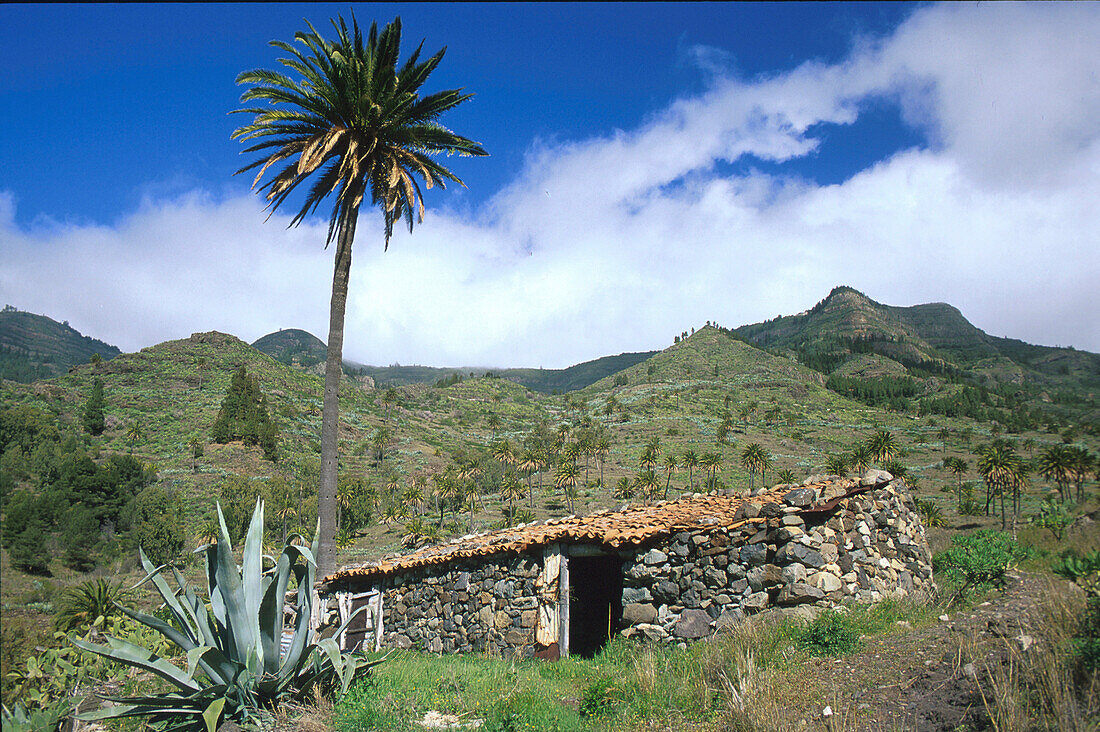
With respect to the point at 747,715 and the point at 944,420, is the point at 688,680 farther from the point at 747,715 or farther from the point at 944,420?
the point at 944,420

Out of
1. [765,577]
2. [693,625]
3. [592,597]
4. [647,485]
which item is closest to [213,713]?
[693,625]

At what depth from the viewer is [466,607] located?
38.3 feet

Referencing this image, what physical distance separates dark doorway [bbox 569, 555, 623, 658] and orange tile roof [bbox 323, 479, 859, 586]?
3.94 ft

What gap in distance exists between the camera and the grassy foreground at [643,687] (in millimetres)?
5488

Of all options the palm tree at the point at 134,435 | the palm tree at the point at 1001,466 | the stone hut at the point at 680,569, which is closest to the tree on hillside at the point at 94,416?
the palm tree at the point at 134,435

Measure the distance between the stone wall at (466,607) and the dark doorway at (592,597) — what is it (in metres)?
2.16

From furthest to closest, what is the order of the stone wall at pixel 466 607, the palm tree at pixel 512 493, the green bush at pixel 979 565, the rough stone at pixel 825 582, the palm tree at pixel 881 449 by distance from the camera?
the palm tree at pixel 881 449 < the palm tree at pixel 512 493 < the stone wall at pixel 466 607 < the rough stone at pixel 825 582 < the green bush at pixel 979 565

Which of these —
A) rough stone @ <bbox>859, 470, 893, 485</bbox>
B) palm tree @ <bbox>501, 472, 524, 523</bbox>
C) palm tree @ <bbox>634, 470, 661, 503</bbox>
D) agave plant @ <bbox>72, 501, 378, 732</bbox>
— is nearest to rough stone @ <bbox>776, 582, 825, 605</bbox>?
rough stone @ <bbox>859, 470, 893, 485</bbox>

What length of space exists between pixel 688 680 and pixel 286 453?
240 ft

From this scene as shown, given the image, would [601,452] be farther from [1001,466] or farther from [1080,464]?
[1080,464]

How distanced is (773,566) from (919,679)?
10.6 ft

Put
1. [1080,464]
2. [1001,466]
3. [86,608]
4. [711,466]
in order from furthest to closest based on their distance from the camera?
[711,466], [1001,466], [86,608], [1080,464]

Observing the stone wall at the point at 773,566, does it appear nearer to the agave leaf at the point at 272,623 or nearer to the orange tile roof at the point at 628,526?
the orange tile roof at the point at 628,526

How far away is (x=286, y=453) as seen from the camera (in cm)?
7131
